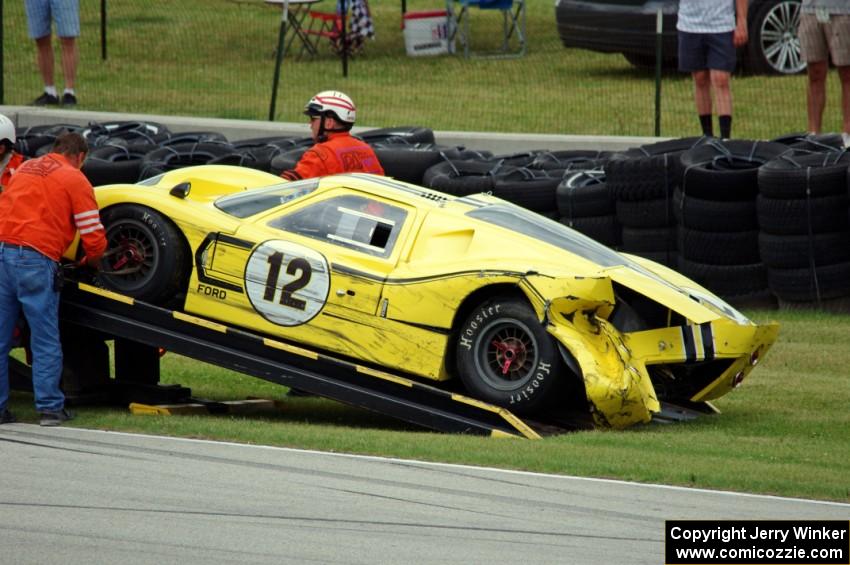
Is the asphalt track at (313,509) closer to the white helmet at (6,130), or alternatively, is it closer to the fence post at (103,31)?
the white helmet at (6,130)

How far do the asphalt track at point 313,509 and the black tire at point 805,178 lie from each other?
16.5 ft

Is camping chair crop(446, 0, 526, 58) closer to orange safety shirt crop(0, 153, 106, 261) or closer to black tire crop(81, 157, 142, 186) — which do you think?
black tire crop(81, 157, 142, 186)

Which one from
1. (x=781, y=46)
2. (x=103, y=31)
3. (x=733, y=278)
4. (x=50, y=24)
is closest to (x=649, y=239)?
(x=733, y=278)

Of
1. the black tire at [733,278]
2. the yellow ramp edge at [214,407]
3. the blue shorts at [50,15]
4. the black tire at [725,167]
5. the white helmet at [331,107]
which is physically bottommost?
the yellow ramp edge at [214,407]

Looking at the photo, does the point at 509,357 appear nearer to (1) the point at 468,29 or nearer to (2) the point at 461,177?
(2) the point at 461,177

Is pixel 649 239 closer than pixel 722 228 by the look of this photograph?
No

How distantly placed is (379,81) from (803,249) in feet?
32.1

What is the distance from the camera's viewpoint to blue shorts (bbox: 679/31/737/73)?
15.8 metres

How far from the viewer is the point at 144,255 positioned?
1033 cm

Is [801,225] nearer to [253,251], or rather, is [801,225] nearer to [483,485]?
[253,251]

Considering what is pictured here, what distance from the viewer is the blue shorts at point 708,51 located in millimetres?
Answer: 15758

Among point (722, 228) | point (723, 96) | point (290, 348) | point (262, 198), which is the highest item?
point (723, 96)

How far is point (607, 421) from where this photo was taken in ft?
31.3

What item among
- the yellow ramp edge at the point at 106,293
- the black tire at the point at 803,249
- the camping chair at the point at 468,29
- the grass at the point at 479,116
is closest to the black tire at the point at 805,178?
the black tire at the point at 803,249
